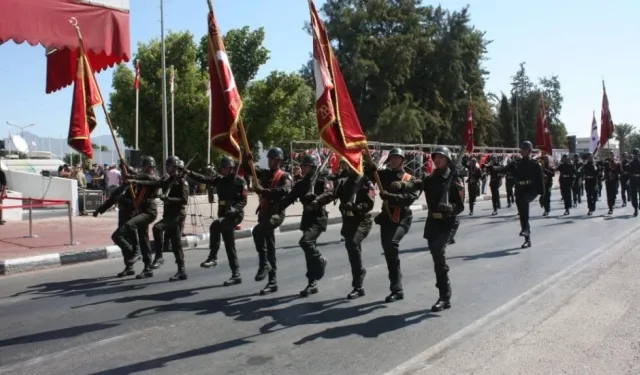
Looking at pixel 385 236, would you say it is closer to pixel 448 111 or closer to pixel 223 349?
pixel 223 349

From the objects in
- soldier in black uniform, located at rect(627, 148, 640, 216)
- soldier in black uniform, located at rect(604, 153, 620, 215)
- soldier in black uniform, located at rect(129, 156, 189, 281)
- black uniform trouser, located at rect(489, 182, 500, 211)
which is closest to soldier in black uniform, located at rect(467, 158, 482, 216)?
black uniform trouser, located at rect(489, 182, 500, 211)

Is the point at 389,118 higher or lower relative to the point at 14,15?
higher

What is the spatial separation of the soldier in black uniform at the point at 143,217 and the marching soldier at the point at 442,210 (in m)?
4.75

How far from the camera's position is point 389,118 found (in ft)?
172

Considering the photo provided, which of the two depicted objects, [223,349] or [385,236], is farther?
[385,236]

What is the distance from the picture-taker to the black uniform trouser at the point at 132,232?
9828 millimetres

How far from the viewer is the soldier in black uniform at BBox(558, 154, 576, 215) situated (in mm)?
19688

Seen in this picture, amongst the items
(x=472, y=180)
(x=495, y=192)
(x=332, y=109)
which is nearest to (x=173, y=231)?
(x=332, y=109)

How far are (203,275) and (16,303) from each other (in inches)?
111

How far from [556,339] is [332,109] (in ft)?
11.5

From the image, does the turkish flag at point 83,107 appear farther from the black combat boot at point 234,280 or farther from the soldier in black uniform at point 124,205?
the black combat boot at point 234,280

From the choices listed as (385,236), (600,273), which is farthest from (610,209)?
(385,236)

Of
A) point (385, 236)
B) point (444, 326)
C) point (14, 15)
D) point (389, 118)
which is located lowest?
point (444, 326)

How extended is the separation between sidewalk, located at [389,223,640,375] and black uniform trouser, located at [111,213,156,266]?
18.6 ft
